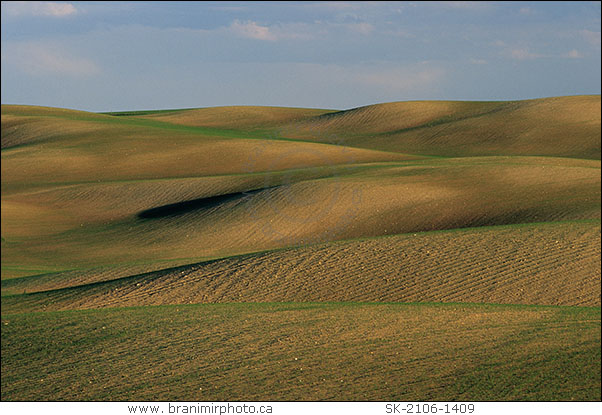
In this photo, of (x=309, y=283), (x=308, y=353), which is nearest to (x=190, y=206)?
(x=309, y=283)

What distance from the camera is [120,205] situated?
3594 cm

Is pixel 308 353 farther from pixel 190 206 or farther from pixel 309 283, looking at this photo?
pixel 190 206

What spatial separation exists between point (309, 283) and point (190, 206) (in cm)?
1741

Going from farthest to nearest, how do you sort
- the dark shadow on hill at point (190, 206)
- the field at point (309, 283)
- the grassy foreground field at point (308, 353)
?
the dark shadow on hill at point (190, 206), the field at point (309, 283), the grassy foreground field at point (308, 353)

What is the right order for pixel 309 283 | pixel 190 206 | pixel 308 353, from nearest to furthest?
1. pixel 308 353
2. pixel 309 283
3. pixel 190 206

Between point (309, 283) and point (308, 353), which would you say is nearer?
point (308, 353)

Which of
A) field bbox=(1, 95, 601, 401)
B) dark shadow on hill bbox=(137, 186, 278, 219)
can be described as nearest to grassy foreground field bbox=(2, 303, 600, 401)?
field bbox=(1, 95, 601, 401)

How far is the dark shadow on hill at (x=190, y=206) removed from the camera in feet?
108

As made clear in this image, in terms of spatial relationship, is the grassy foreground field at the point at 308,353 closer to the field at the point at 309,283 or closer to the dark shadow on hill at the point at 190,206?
the field at the point at 309,283

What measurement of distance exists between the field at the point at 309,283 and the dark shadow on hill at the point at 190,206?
16 centimetres

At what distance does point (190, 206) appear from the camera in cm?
3384

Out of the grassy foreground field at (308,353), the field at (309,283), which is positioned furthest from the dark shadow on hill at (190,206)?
the grassy foreground field at (308,353)

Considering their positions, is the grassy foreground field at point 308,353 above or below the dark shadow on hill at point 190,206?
below

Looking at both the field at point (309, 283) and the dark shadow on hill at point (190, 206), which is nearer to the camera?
the field at point (309, 283)
